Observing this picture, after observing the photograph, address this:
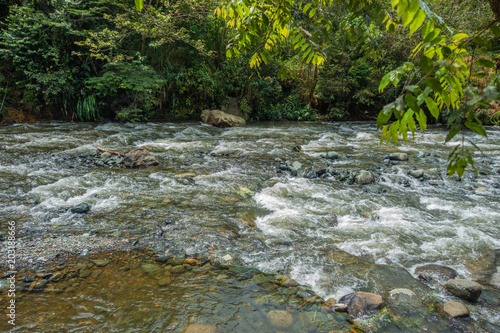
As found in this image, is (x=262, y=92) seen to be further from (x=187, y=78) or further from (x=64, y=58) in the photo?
(x=64, y=58)

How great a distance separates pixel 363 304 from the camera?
2383mm

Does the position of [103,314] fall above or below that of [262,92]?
below

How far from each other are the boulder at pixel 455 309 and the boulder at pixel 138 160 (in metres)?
6.17

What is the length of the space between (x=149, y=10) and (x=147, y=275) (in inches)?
480

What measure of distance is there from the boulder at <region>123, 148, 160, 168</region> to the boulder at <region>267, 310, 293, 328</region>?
5.33 metres

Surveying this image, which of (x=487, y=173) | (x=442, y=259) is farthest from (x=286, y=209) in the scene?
(x=487, y=173)

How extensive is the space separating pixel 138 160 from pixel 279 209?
156 inches

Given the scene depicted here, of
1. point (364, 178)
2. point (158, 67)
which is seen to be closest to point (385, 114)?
point (364, 178)

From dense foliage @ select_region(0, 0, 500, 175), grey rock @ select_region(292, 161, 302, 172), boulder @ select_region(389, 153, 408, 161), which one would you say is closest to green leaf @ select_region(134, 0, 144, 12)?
dense foliage @ select_region(0, 0, 500, 175)

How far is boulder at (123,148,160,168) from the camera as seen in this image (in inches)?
260

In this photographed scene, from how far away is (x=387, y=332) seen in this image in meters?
2.15

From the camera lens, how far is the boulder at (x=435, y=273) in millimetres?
2829

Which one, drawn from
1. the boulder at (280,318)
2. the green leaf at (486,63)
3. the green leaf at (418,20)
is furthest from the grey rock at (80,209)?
the green leaf at (486,63)

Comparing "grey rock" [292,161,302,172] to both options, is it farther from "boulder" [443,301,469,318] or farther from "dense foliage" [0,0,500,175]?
"boulder" [443,301,469,318]
